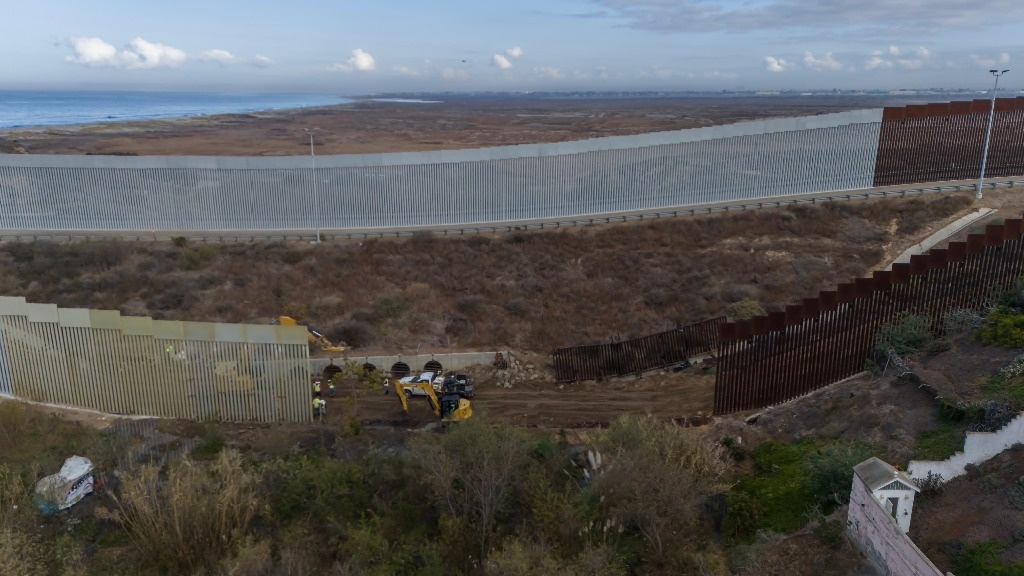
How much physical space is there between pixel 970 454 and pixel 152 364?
16.1 meters

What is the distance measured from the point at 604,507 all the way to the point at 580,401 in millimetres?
6827

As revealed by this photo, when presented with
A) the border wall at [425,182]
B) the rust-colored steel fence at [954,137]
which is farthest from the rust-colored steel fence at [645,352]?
the rust-colored steel fence at [954,137]

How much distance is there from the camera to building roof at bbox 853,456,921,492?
7.60 m

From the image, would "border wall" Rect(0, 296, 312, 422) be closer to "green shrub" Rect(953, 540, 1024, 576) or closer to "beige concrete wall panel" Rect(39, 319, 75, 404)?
"beige concrete wall panel" Rect(39, 319, 75, 404)

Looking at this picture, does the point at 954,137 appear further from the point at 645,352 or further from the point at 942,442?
the point at 942,442

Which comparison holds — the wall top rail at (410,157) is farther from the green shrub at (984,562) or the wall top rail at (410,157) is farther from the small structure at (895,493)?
the green shrub at (984,562)

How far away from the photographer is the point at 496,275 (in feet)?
80.5

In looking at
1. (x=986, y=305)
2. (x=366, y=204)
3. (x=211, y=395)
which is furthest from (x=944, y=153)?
(x=211, y=395)

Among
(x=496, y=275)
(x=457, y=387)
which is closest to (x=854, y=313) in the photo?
(x=457, y=387)

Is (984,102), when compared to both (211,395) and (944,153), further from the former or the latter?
(211,395)

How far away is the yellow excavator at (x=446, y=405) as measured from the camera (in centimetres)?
1507

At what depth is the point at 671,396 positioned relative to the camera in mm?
16156

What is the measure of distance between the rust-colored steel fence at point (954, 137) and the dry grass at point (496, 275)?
3.06 meters

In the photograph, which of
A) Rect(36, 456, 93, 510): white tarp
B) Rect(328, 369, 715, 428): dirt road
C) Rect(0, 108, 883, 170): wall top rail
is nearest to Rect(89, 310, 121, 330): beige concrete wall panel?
Rect(36, 456, 93, 510): white tarp
